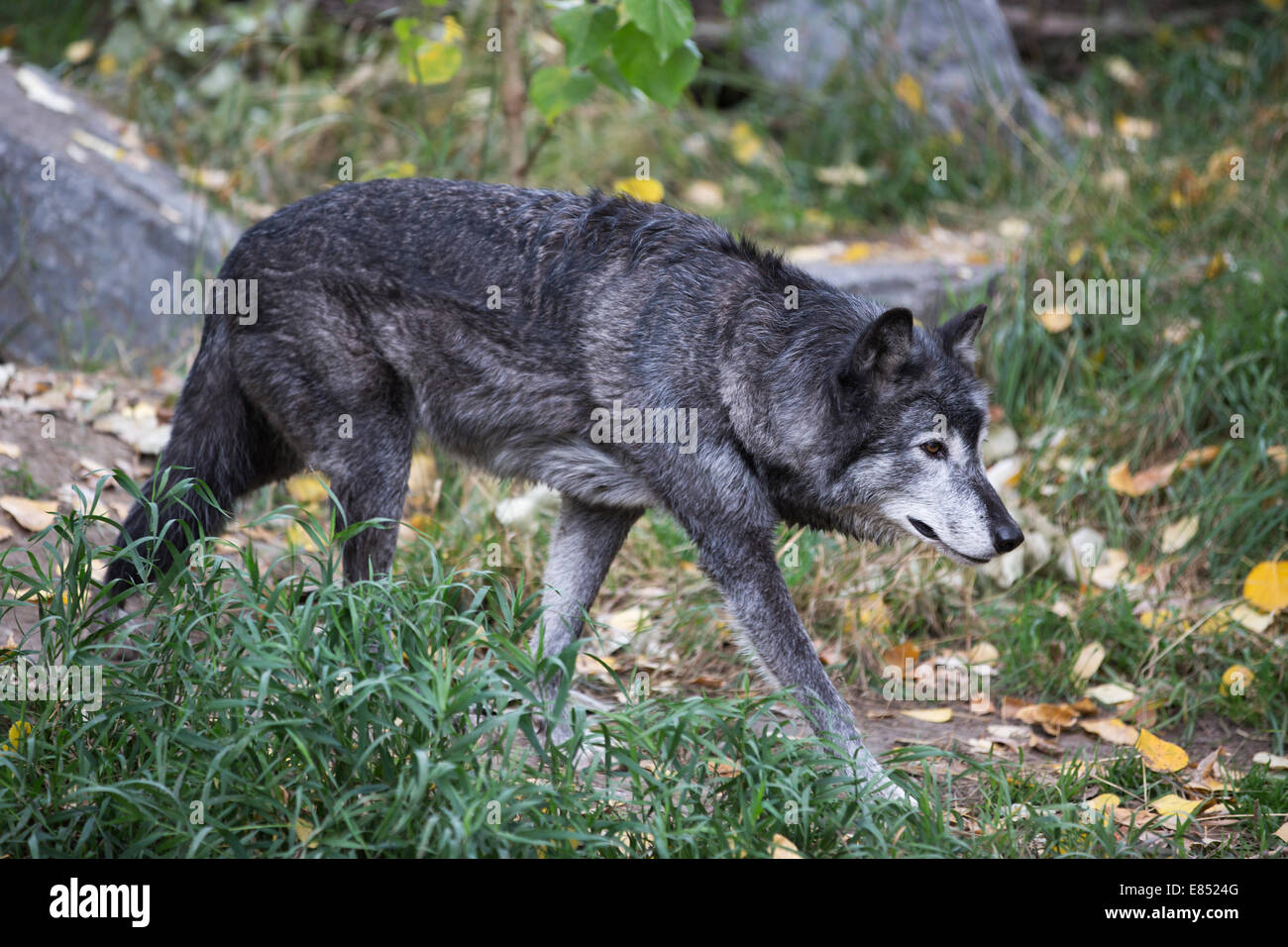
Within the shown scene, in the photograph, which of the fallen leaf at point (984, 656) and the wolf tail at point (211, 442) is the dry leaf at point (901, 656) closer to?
the fallen leaf at point (984, 656)

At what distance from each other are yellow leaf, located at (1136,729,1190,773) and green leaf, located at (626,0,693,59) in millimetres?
3022

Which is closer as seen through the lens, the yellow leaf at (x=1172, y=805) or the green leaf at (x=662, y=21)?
the yellow leaf at (x=1172, y=805)

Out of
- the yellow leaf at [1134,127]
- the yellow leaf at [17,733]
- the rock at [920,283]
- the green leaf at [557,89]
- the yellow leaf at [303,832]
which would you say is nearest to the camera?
the yellow leaf at [303,832]

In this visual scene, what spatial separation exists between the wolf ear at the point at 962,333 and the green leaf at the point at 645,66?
1473 millimetres

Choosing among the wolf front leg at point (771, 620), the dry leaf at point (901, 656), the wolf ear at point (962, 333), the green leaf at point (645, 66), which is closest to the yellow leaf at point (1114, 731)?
the dry leaf at point (901, 656)

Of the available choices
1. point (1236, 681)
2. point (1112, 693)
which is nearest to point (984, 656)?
point (1112, 693)

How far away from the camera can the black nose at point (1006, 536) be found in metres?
3.95

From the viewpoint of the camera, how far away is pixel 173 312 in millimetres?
6723

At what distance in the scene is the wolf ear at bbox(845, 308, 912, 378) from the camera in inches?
155

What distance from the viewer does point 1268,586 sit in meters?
5.15

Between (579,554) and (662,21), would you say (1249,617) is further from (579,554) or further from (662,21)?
(662,21)

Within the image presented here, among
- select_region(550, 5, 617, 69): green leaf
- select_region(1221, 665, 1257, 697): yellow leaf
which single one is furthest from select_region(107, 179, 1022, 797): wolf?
select_region(1221, 665, 1257, 697): yellow leaf

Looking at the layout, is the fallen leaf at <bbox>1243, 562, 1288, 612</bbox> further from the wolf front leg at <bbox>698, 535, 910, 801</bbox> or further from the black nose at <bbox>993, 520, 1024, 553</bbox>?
the wolf front leg at <bbox>698, 535, 910, 801</bbox>

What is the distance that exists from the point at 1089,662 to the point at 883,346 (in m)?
1.94
